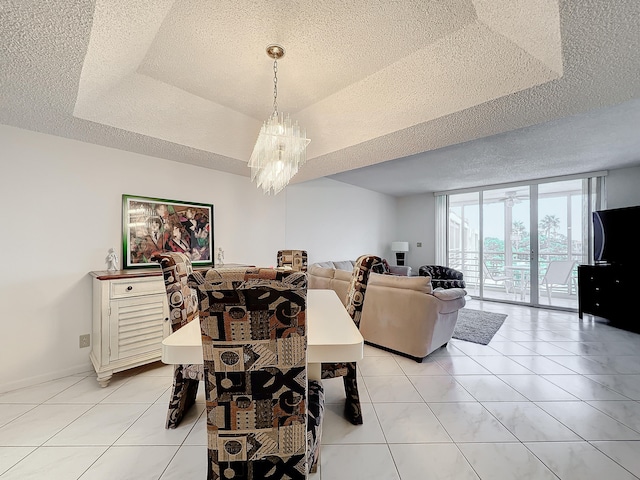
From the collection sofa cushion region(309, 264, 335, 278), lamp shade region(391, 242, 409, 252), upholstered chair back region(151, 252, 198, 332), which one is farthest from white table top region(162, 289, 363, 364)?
lamp shade region(391, 242, 409, 252)

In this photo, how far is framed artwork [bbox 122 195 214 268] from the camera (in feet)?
8.84

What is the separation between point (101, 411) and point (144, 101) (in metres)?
2.43

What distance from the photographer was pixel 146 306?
238 centimetres

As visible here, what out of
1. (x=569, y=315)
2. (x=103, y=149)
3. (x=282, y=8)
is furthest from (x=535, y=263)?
(x=103, y=149)

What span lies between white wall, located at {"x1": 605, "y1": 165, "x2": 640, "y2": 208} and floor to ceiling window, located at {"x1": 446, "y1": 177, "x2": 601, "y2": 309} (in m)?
0.21

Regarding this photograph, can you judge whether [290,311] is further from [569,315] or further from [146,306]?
[569,315]

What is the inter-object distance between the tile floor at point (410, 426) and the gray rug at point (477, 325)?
2.23 ft

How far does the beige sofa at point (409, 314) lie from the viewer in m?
2.62

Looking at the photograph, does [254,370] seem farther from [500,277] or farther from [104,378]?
[500,277]

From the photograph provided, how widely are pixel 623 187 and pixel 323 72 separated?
551 centimetres

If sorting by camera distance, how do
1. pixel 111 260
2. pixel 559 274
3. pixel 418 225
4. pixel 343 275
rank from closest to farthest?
pixel 111 260, pixel 343 275, pixel 559 274, pixel 418 225

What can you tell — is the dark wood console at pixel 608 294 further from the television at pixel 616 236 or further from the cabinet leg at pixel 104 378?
the cabinet leg at pixel 104 378

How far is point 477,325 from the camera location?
3.87 m

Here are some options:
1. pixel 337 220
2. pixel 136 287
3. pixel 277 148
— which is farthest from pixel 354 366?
pixel 337 220
